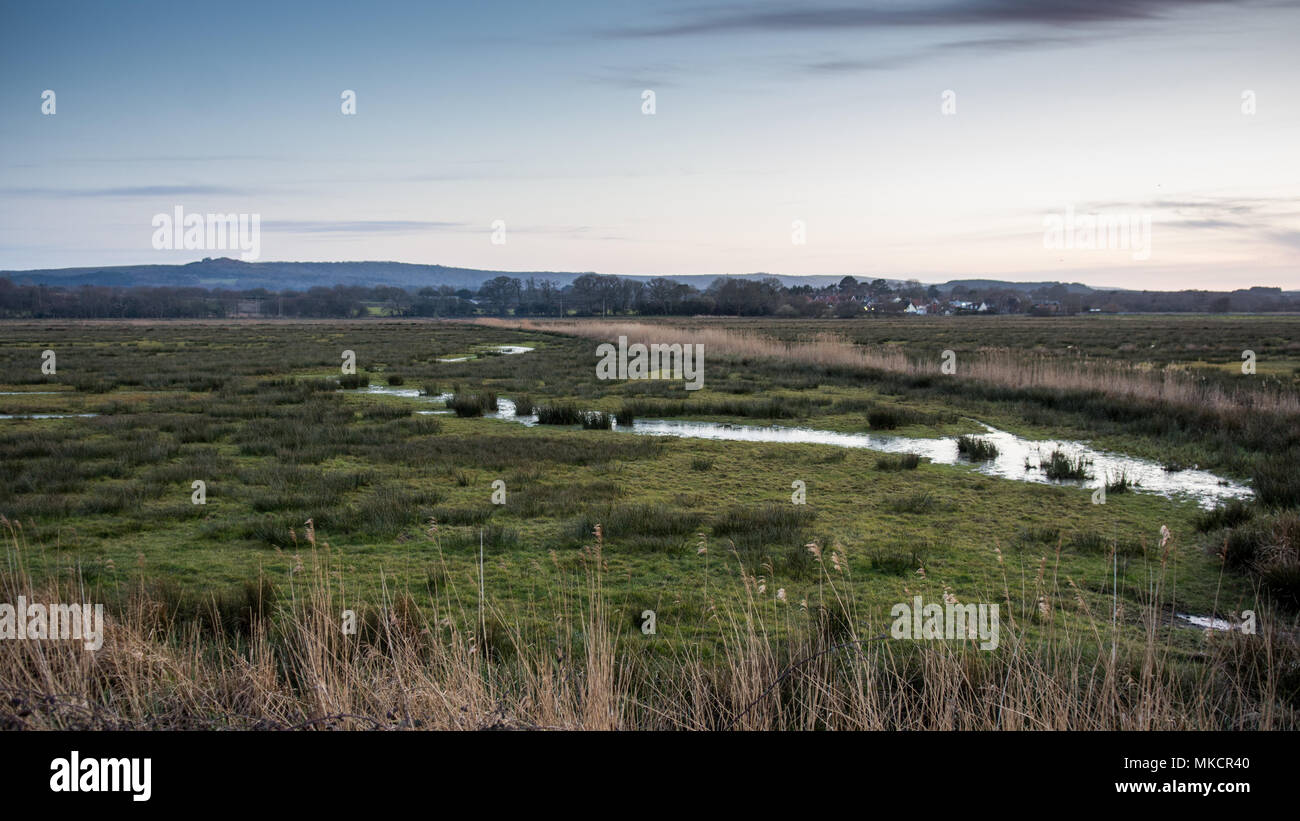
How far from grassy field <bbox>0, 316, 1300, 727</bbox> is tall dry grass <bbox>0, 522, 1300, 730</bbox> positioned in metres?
0.04

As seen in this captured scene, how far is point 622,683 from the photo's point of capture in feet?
15.2

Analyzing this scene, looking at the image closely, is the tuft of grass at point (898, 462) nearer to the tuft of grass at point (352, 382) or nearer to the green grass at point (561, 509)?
the green grass at point (561, 509)

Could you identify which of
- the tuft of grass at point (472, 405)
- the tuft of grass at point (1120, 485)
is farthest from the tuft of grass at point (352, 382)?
the tuft of grass at point (1120, 485)

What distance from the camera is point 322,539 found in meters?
8.84

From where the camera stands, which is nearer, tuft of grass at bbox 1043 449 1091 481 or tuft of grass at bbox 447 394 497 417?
tuft of grass at bbox 1043 449 1091 481

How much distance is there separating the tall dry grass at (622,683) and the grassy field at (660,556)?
1.6 inches

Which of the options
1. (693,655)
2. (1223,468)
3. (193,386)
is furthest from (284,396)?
(1223,468)

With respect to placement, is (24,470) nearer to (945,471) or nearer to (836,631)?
(836,631)

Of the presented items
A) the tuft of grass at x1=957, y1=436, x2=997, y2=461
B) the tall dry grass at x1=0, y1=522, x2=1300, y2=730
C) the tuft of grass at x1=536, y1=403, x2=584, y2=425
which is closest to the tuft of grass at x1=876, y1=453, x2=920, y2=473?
the tuft of grass at x1=957, y1=436, x2=997, y2=461

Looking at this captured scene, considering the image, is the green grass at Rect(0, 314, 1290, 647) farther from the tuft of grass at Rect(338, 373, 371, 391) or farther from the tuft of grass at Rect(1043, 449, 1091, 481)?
the tuft of grass at Rect(338, 373, 371, 391)

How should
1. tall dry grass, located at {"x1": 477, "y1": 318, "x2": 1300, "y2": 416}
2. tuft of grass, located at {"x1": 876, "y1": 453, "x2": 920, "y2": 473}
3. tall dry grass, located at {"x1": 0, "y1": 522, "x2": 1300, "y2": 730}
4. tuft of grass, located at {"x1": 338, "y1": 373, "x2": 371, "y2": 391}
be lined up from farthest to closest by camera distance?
tuft of grass, located at {"x1": 338, "y1": 373, "x2": 371, "y2": 391}, tall dry grass, located at {"x1": 477, "y1": 318, "x2": 1300, "y2": 416}, tuft of grass, located at {"x1": 876, "y1": 453, "x2": 920, "y2": 473}, tall dry grass, located at {"x1": 0, "y1": 522, "x2": 1300, "y2": 730}

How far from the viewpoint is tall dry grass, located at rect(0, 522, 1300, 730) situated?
13.2ft

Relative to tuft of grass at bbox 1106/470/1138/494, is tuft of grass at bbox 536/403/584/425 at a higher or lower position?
higher
